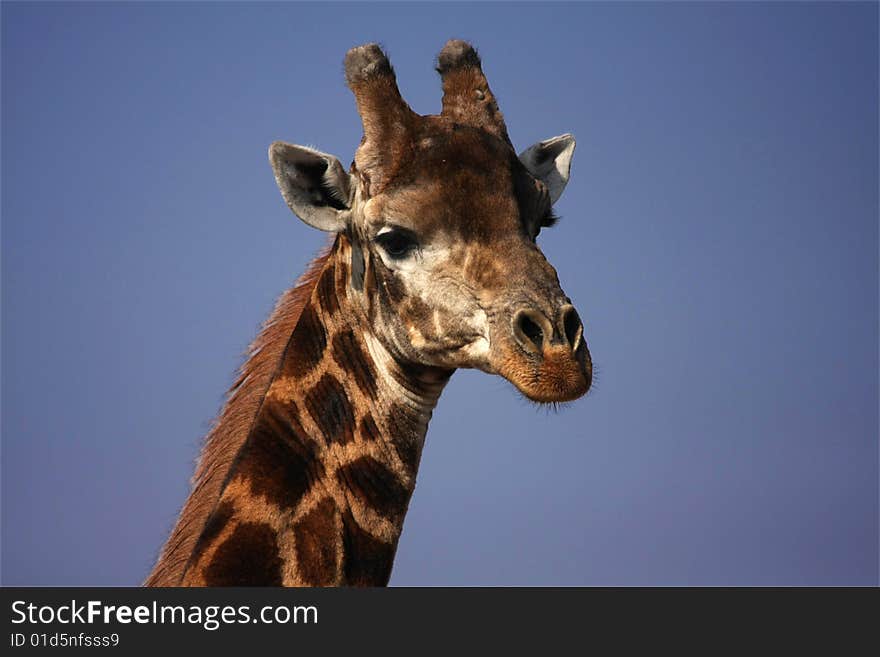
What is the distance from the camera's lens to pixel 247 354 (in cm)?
1263

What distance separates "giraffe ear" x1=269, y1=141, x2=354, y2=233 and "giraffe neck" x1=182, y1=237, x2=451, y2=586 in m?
0.42

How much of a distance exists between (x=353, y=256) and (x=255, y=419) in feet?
5.73

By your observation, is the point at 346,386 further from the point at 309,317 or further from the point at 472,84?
the point at 472,84

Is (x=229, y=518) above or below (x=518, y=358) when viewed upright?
below

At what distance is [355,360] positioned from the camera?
11664 millimetres

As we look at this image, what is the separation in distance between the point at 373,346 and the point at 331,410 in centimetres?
71

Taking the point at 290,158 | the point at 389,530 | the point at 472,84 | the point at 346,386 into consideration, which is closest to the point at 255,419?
the point at 346,386

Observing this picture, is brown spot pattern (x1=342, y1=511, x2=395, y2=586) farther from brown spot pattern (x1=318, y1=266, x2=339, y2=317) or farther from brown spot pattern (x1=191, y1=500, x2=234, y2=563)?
brown spot pattern (x1=318, y1=266, x2=339, y2=317)

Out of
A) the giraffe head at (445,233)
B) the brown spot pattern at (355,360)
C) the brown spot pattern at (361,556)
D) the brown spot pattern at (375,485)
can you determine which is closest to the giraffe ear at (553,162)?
the giraffe head at (445,233)

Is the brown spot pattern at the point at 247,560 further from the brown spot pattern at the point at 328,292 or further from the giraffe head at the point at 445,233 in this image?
the brown spot pattern at the point at 328,292

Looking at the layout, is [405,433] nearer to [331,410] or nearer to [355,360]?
[331,410]

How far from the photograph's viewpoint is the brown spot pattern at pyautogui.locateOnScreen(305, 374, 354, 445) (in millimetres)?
11336

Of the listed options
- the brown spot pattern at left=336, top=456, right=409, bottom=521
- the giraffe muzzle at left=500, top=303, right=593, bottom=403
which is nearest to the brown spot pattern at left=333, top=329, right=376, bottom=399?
the brown spot pattern at left=336, top=456, right=409, bottom=521

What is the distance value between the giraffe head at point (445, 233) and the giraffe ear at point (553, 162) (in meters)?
0.90
